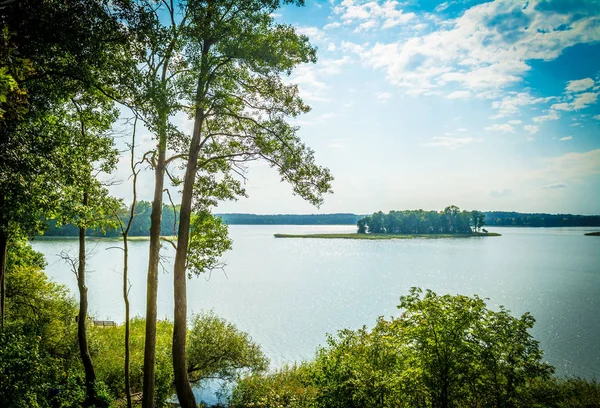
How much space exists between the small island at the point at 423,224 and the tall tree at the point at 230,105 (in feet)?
412

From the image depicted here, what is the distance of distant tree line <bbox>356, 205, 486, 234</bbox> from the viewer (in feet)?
449

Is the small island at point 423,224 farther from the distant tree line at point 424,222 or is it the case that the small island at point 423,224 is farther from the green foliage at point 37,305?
the green foliage at point 37,305

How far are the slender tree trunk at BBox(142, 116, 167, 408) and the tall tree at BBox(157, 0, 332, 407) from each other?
2.00ft

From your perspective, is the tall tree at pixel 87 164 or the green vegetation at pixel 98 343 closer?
the tall tree at pixel 87 164

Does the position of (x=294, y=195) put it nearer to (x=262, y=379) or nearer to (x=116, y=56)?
(x=116, y=56)

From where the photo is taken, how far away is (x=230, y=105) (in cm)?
1042

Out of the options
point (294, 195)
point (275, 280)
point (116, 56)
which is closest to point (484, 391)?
point (294, 195)

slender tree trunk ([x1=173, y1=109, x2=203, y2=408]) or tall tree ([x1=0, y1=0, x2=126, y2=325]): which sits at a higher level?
tall tree ([x1=0, y1=0, x2=126, y2=325])

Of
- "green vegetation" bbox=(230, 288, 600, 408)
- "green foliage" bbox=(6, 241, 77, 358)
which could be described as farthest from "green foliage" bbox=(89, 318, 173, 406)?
"green vegetation" bbox=(230, 288, 600, 408)

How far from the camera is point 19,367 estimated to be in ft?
22.6

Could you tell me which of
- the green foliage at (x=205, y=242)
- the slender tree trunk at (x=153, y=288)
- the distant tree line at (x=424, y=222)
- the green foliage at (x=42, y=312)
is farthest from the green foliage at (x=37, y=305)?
the distant tree line at (x=424, y=222)

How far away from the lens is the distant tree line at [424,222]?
449 ft

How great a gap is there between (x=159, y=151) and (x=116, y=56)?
9.12 feet

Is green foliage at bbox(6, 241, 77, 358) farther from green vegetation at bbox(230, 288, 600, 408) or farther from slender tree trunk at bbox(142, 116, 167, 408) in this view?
green vegetation at bbox(230, 288, 600, 408)
